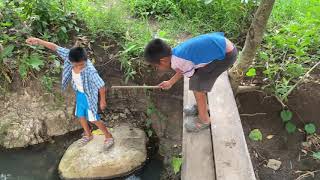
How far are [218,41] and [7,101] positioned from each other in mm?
2970

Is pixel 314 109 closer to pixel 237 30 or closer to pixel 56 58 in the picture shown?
pixel 237 30

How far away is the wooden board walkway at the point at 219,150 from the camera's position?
290 cm

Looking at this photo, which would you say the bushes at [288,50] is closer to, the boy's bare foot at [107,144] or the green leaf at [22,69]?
the boy's bare foot at [107,144]

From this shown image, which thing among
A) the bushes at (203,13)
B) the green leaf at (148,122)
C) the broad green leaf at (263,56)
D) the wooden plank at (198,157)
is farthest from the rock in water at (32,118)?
the broad green leaf at (263,56)

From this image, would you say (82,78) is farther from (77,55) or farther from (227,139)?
(227,139)

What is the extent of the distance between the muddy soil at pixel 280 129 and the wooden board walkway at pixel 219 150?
105 cm

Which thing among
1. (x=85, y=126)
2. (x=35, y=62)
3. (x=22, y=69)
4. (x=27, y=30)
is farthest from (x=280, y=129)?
(x=27, y=30)

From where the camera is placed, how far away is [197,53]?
317 cm

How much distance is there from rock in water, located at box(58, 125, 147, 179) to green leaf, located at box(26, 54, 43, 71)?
3.34ft

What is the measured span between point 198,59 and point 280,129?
199 centimetres

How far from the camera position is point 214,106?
12.2 feet

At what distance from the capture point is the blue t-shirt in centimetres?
316

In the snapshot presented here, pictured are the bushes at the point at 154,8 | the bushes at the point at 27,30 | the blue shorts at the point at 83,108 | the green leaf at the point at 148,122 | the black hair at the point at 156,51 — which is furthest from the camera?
the bushes at the point at 154,8

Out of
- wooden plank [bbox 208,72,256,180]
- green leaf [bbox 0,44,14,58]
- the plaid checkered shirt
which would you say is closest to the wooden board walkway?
wooden plank [bbox 208,72,256,180]
